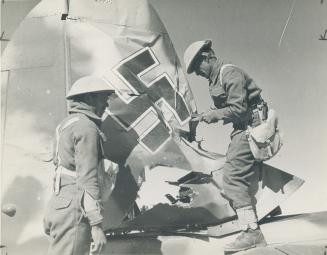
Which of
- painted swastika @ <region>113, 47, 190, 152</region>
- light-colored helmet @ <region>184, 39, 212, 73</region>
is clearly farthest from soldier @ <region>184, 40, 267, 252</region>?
painted swastika @ <region>113, 47, 190, 152</region>

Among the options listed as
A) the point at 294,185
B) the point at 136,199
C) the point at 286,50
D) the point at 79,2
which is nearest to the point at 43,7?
the point at 79,2

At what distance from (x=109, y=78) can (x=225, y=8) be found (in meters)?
1.17

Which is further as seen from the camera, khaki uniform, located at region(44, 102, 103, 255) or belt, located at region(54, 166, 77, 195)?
belt, located at region(54, 166, 77, 195)

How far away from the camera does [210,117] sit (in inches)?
191

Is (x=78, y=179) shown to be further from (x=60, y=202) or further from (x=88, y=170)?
(x=60, y=202)

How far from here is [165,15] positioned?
493 centimetres

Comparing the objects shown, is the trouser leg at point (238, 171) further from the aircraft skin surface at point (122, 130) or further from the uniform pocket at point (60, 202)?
the uniform pocket at point (60, 202)

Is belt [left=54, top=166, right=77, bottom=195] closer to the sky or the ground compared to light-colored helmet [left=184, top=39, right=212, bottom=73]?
closer to the ground

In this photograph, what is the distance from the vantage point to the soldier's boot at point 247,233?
186 inches

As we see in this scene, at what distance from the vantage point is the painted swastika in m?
4.80

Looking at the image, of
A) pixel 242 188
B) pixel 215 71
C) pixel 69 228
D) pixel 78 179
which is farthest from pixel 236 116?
pixel 69 228

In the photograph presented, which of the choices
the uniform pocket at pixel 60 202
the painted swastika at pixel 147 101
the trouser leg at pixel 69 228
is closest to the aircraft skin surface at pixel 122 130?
the painted swastika at pixel 147 101

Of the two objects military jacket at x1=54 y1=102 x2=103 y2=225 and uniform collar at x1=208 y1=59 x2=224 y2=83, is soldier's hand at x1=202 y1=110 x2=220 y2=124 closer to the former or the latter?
uniform collar at x1=208 y1=59 x2=224 y2=83

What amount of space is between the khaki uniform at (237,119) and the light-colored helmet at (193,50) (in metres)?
0.18
